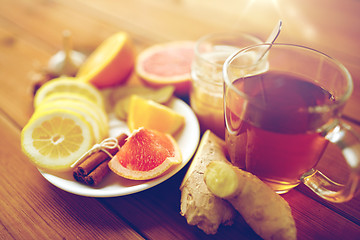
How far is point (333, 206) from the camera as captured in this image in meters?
0.86

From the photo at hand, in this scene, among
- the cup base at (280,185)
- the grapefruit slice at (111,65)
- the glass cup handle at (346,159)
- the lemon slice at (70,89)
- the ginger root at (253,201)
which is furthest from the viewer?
the grapefruit slice at (111,65)

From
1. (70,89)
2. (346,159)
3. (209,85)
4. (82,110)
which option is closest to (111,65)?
(70,89)

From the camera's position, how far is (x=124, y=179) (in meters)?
0.90

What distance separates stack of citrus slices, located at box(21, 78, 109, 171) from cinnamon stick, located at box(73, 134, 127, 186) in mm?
41

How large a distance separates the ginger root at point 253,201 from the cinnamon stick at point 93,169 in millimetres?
330

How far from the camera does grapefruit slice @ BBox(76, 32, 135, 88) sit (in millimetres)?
1262

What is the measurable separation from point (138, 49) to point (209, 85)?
2.10 feet

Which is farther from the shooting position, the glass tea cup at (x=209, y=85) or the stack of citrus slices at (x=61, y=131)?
the glass tea cup at (x=209, y=85)

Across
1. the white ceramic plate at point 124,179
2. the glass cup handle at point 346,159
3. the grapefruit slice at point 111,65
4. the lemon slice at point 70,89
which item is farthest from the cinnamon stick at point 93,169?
the glass cup handle at point 346,159

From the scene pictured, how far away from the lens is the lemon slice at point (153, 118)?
3.44 ft

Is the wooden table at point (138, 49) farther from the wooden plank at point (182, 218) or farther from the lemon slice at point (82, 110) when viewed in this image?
the lemon slice at point (82, 110)

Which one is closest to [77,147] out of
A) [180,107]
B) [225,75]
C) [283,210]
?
[180,107]

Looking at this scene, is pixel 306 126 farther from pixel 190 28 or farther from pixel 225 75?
pixel 190 28

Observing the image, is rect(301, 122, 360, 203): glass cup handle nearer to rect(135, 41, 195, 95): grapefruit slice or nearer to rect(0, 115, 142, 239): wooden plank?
rect(0, 115, 142, 239): wooden plank
